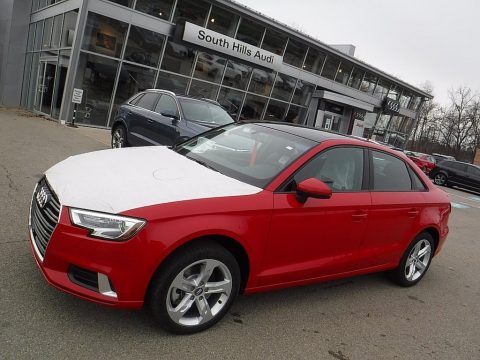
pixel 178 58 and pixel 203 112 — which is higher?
pixel 178 58

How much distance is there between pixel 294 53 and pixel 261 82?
273cm

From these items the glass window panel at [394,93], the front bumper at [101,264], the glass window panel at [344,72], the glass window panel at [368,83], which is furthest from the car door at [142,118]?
the glass window panel at [394,93]

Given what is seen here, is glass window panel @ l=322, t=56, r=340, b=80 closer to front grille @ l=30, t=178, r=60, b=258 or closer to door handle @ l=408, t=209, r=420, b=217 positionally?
door handle @ l=408, t=209, r=420, b=217

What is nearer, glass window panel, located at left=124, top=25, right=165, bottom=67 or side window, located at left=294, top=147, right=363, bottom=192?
side window, located at left=294, top=147, right=363, bottom=192

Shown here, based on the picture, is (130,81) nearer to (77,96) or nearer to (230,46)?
(77,96)

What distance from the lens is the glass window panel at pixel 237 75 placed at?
20875 millimetres

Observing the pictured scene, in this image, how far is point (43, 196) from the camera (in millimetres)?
3279

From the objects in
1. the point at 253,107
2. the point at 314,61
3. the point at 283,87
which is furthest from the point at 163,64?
the point at 314,61

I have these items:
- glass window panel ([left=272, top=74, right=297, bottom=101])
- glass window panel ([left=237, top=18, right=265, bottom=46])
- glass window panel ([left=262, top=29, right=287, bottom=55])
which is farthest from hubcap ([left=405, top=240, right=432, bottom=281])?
glass window panel ([left=272, top=74, right=297, bottom=101])

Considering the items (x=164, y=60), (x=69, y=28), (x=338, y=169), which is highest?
(x=69, y=28)

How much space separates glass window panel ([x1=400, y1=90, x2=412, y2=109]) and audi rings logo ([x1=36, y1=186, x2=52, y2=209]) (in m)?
34.0

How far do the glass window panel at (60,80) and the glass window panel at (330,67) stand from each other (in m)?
14.9

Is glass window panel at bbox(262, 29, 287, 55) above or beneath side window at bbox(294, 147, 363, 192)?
above

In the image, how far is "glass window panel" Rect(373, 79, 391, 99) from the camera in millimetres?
30956
